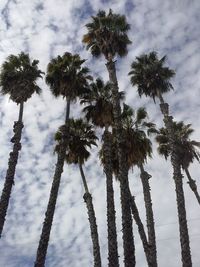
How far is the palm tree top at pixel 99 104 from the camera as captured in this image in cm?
3419

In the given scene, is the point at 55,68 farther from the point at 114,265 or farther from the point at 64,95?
the point at 114,265

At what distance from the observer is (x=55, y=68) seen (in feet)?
113

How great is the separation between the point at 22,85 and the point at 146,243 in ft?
52.2

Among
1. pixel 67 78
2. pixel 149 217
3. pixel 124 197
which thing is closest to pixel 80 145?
pixel 67 78

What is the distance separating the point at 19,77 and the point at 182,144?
17.5 m

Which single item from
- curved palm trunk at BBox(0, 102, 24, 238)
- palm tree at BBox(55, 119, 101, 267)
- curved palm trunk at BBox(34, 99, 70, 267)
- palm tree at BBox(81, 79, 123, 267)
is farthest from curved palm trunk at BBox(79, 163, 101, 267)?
curved palm trunk at BBox(0, 102, 24, 238)

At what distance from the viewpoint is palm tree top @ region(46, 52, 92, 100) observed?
3394 cm

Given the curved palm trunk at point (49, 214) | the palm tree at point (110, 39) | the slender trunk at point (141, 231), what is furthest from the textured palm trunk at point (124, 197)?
the slender trunk at point (141, 231)

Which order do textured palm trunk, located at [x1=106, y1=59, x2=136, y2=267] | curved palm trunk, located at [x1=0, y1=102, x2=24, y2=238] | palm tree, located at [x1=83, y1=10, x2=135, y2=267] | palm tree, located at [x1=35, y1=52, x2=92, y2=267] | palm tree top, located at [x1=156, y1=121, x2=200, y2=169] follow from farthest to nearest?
palm tree top, located at [x1=156, y1=121, x2=200, y2=169], palm tree, located at [x1=35, y1=52, x2=92, y2=267], palm tree, located at [x1=83, y1=10, x2=135, y2=267], curved palm trunk, located at [x1=0, y1=102, x2=24, y2=238], textured palm trunk, located at [x1=106, y1=59, x2=136, y2=267]

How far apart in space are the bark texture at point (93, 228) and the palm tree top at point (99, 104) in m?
6.03

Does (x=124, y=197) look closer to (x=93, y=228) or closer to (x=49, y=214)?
(x=49, y=214)

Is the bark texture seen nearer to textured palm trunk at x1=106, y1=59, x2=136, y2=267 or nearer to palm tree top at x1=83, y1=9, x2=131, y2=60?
textured palm trunk at x1=106, y1=59, x2=136, y2=267

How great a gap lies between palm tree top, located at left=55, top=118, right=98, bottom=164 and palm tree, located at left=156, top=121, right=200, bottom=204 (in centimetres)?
841

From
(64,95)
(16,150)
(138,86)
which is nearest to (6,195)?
(16,150)
